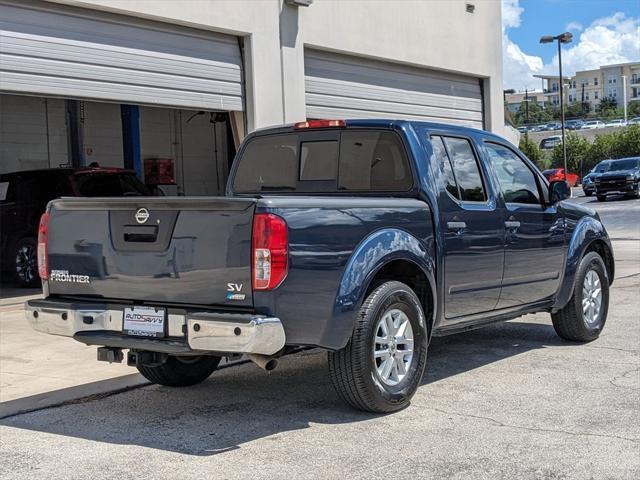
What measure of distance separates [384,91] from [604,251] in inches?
312

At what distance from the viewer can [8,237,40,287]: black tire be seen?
13188 mm

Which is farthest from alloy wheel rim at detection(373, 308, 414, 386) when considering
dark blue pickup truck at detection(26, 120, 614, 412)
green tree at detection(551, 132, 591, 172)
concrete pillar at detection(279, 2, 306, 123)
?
green tree at detection(551, 132, 591, 172)

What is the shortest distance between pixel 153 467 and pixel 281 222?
1.49 metres

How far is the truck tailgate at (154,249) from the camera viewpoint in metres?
4.82

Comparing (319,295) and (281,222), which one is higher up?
(281,222)

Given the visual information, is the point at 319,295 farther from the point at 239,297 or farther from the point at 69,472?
the point at 69,472

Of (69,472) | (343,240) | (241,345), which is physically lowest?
(69,472)

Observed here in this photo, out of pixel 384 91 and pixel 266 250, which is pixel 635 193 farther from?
pixel 266 250

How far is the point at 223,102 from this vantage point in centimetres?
1245

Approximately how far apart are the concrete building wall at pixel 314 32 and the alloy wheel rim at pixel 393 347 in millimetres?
6731

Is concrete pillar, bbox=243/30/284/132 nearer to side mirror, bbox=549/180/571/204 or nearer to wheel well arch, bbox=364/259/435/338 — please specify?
side mirror, bbox=549/180/571/204

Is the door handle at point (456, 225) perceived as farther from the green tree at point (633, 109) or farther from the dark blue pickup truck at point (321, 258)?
the green tree at point (633, 109)

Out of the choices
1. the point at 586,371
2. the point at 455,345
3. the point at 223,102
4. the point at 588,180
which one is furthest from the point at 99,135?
the point at 588,180

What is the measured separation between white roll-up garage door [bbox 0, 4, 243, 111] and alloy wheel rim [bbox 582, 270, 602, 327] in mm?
6302
